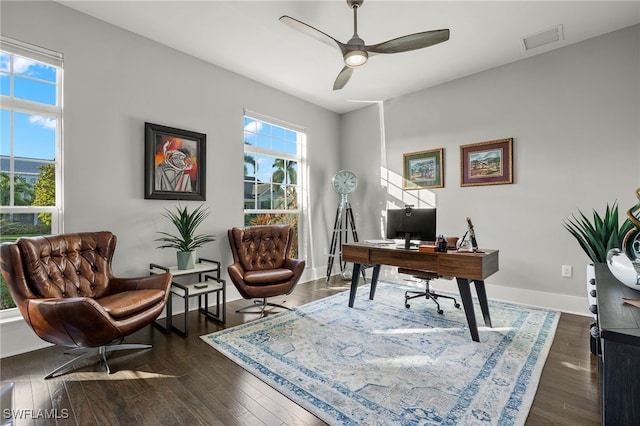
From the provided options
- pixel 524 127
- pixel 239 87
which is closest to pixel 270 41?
pixel 239 87

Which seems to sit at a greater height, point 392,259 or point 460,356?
point 392,259

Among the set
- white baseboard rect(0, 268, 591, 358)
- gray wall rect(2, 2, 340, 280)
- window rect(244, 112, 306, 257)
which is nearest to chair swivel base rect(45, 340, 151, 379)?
white baseboard rect(0, 268, 591, 358)

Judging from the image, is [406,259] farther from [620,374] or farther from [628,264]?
[620,374]

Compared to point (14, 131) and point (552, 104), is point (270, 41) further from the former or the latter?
point (552, 104)

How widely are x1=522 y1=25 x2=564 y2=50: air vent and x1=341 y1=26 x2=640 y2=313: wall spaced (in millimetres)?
287

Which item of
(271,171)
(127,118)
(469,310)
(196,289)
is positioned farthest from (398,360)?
(127,118)

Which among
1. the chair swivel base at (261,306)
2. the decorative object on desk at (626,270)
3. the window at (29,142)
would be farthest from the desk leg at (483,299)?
the window at (29,142)

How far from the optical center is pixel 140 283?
268 centimetres

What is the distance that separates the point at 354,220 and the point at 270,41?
3208 mm

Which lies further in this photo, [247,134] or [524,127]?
[247,134]

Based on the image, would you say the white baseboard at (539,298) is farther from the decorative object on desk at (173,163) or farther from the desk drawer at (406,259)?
the decorative object on desk at (173,163)

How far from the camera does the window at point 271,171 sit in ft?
14.2

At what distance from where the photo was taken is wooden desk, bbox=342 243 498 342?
257 cm

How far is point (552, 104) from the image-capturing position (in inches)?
138
